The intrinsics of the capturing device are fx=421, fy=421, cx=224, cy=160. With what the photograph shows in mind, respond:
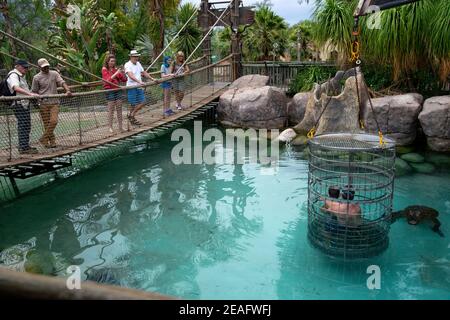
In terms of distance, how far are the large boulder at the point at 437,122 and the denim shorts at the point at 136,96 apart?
498 centimetres

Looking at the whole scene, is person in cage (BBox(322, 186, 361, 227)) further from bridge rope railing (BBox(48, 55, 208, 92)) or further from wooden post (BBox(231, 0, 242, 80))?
wooden post (BBox(231, 0, 242, 80))

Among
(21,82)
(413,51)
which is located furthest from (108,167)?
(413,51)

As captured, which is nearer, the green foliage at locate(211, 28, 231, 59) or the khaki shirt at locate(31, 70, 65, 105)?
the khaki shirt at locate(31, 70, 65, 105)

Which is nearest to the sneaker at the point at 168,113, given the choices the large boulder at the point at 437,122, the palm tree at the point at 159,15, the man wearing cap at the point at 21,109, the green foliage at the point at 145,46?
the man wearing cap at the point at 21,109

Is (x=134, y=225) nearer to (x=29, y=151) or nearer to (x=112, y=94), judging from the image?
(x=29, y=151)

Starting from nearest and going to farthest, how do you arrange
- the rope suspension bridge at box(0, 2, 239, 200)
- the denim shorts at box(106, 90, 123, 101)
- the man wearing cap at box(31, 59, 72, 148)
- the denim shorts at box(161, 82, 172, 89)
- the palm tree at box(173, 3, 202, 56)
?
the rope suspension bridge at box(0, 2, 239, 200) < the man wearing cap at box(31, 59, 72, 148) < the denim shorts at box(106, 90, 123, 101) < the denim shorts at box(161, 82, 172, 89) < the palm tree at box(173, 3, 202, 56)

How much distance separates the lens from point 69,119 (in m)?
6.09

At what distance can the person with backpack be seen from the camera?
5199 mm

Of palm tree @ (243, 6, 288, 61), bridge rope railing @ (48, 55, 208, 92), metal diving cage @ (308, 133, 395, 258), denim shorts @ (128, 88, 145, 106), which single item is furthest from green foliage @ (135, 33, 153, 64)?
metal diving cage @ (308, 133, 395, 258)

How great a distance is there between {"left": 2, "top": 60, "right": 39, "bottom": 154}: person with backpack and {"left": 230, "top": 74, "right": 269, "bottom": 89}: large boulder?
5.81m

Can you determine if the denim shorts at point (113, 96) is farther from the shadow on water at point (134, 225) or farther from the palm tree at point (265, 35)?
the palm tree at point (265, 35)

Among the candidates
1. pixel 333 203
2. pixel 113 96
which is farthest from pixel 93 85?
pixel 333 203
